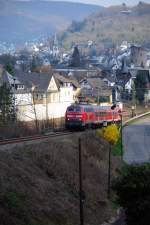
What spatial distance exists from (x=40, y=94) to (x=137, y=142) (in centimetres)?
1588

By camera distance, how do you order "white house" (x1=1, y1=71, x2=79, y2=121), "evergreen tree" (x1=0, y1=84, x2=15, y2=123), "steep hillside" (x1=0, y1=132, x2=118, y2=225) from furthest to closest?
1. "white house" (x1=1, y1=71, x2=79, y2=121)
2. "evergreen tree" (x1=0, y1=84, x2=15, y2=123)
3. "steep hillside" (x1=0, y1=132, x2=118, y2=225)

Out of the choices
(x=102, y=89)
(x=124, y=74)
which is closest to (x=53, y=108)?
(x=102, y=89)

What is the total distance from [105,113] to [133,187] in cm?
2837

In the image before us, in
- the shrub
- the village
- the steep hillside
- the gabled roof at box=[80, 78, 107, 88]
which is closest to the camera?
A: the shrub

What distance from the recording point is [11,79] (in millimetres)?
66188

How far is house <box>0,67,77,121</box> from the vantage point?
54.1m

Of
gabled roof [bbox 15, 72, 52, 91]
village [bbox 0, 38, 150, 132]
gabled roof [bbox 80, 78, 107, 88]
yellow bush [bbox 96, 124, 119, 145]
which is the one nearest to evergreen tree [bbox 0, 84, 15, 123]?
village [bbox 0, 38, 150, 132]

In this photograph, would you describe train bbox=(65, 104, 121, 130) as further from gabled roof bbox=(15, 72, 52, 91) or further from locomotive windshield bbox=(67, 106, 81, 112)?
gabled roof bbox=(15, 72, 52, 91)

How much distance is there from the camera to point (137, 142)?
183ft

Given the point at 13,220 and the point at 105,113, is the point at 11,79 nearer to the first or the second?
the point at 105,113

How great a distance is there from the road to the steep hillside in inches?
274

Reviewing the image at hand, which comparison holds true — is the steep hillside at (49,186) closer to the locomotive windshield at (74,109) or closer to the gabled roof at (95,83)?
the locomotive windshield at (74,109)

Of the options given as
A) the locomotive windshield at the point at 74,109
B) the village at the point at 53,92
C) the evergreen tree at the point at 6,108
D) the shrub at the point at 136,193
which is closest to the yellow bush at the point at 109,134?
the locomotive windshield at the point at 74,109

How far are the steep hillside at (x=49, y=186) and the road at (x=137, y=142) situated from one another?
22.9 feet
